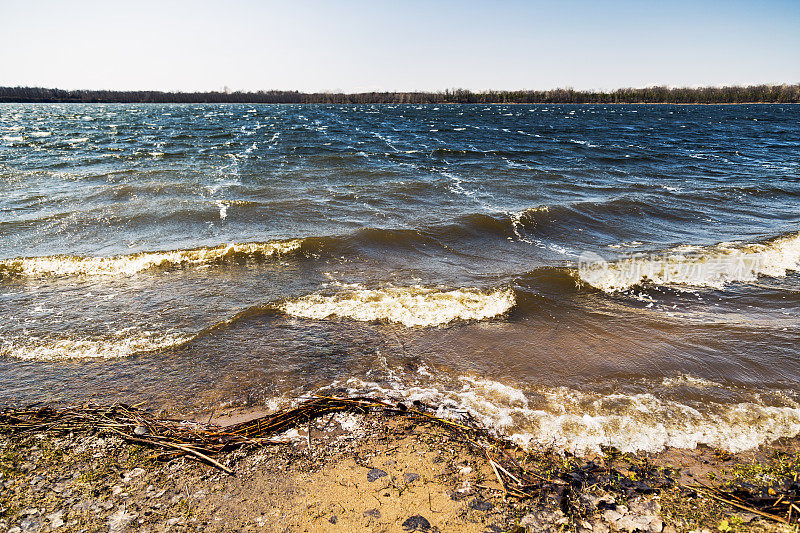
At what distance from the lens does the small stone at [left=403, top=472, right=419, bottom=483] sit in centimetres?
318

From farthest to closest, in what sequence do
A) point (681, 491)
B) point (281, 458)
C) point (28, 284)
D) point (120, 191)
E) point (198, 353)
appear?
point (120, 191), point (28, 284), point (198, 353), point (281, 458), point (681, 491)

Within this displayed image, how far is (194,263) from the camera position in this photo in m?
8.77

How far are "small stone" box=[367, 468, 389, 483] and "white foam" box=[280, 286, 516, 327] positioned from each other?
2944 millimetres

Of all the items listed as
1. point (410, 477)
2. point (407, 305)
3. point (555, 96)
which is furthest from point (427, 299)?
point (555, 96)

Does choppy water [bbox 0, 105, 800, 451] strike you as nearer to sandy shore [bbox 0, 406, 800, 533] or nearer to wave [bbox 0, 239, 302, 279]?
wave [bbox 0, 239, 302, 279]

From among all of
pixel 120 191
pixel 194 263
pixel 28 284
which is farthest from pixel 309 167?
pixel 28 284

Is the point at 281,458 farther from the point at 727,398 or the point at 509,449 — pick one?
the point at 727,398

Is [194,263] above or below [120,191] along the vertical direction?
below

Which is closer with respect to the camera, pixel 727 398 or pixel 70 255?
pixel 727 398

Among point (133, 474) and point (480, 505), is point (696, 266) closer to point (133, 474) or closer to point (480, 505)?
point (480, 505)

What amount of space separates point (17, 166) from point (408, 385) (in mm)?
25955

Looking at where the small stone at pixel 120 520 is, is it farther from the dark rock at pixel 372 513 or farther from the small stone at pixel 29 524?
the dark rock at pixel 372 513

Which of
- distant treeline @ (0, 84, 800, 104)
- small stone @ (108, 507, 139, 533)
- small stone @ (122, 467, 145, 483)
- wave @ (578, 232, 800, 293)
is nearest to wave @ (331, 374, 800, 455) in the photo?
small stone @ (122, 467, 145, 483)

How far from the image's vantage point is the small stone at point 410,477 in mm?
3182
